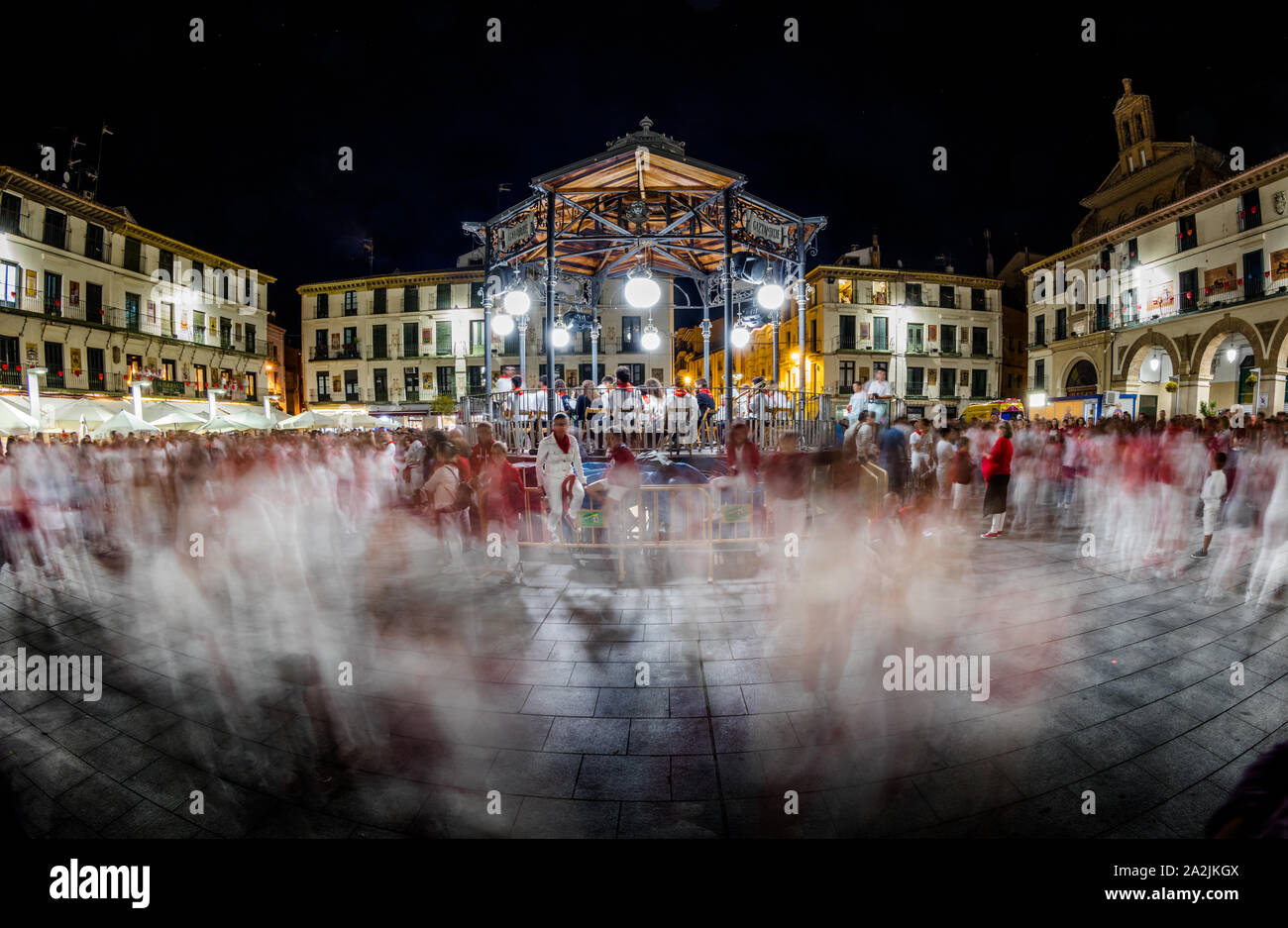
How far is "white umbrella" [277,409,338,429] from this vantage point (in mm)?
24828

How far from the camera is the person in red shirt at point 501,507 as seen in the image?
7.20m

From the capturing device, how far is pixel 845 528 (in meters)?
4.36

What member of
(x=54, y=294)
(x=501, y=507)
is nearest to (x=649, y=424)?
(x=501, y=507)

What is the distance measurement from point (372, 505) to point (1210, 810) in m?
13.5

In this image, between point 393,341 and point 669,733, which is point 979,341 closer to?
point 393,341

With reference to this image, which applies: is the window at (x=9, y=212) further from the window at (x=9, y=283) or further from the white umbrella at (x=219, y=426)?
the white umbrella at (x=219, y=426)

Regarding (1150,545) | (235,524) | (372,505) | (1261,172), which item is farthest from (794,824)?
(1261,172)

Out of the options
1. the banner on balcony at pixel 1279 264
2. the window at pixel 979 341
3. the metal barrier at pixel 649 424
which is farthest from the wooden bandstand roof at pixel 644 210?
the window at pixel 979 341

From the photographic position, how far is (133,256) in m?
33.3

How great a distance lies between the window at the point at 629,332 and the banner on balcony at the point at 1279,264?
30313 millimetres

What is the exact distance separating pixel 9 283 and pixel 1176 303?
5709 cm

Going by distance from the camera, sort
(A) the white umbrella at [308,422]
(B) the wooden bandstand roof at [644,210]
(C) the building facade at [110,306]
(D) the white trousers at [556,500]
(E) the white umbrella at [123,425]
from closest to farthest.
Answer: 1. (D) the white trousers at [556,500]
2. (B) the wooden bandstand roof at [644,210]
3. (E) the white umbrella at [123,425]
4. (A) the white umbrella at [308,422]
5. (C) the building facade at [110,306]

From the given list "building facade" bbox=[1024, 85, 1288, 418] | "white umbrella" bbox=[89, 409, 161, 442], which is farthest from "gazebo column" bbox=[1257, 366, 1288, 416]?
"white umbrella" bbox=[89, 409, 161, 442]
